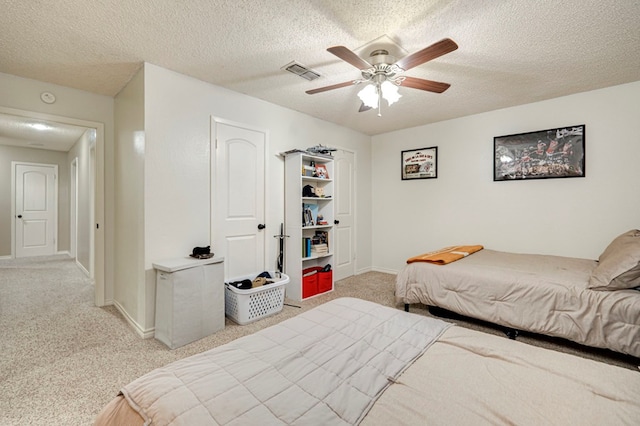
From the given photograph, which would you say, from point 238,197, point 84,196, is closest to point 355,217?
point 238,197

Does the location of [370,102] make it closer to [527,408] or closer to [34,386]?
[527,408]

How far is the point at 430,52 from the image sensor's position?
1837mm

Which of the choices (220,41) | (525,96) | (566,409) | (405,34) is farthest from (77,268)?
(525,96)

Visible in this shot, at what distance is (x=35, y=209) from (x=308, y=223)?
6.80 metres

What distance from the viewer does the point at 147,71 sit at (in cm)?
259

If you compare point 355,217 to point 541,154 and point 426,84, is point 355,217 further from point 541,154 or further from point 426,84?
point 426,84

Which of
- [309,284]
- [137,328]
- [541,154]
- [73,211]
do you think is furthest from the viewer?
[73,211]

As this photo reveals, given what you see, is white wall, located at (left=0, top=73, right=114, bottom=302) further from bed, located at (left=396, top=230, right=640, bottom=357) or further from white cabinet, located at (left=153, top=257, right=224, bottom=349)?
bed, located at (left=396, top=230, right=640, bottom=357)

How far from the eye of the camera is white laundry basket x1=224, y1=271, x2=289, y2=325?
283cm

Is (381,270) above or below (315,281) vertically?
below

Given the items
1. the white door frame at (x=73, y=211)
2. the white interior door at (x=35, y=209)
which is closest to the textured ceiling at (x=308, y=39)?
the white door frame at (x=73, y=211)

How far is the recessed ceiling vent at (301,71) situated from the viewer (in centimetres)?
264

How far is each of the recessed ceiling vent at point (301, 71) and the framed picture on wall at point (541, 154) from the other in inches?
106

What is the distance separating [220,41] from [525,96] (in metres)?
3.43
